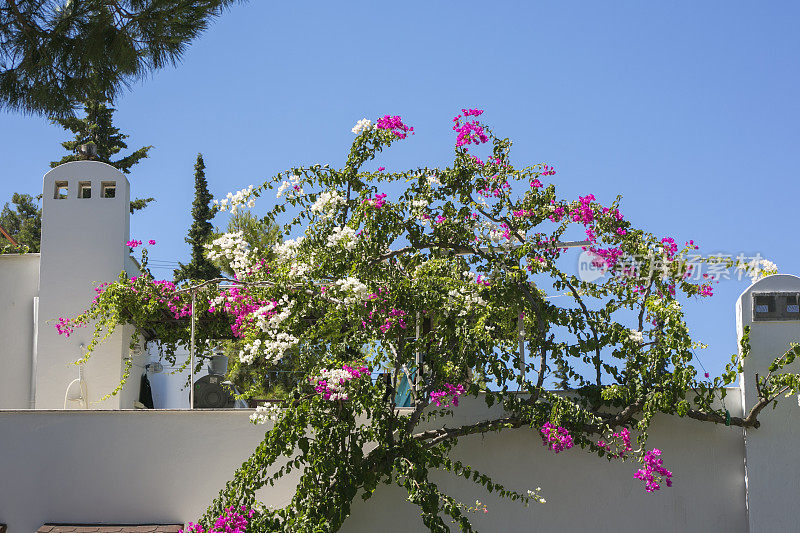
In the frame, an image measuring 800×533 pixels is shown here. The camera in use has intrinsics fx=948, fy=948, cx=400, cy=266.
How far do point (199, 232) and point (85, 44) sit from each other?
14467 mm

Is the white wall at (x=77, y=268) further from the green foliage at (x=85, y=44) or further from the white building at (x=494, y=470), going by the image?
the green foliage at (x=85, y=44)

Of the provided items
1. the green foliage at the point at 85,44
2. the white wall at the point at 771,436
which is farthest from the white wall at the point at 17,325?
the white wall at the point at 771,436

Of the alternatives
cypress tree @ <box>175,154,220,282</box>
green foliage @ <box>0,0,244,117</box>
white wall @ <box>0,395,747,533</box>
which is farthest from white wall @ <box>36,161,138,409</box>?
cypress tree @ <box>175,154,220,282</box>

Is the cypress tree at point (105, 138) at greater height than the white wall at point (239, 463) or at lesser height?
greater

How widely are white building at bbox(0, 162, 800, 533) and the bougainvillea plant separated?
156 millimetres

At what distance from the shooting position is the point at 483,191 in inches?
304

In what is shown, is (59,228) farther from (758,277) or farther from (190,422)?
(758,277)

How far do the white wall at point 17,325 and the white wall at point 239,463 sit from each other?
2739 millimetres

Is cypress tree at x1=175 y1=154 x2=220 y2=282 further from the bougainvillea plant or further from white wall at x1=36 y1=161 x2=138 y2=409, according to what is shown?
the bougainvillea plant

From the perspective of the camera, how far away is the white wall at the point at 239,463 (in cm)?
730

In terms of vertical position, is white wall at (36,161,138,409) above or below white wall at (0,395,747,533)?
above

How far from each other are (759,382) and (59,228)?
22.5 ft

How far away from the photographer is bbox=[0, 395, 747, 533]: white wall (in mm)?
7301

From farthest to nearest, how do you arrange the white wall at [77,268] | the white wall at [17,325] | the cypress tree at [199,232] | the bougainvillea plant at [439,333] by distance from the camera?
the cypress tree at [199,232] < the white wall at [17,325] < the white wall at [77,268] < the bougainvillea plant at [439,333]
